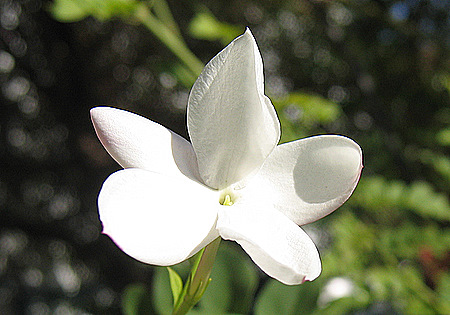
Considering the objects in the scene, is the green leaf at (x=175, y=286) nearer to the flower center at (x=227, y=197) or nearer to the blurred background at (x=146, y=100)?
the flower center at (x=227, y=197)

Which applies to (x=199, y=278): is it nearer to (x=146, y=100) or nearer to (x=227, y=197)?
(x=227, y=197)

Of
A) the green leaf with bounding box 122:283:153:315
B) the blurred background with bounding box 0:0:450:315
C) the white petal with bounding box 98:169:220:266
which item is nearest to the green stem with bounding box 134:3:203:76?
the blurred background with bounding box 0:0:450:315

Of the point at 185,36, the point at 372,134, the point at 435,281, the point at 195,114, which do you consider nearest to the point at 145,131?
the point at 195,114

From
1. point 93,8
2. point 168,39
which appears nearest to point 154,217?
point 93,8

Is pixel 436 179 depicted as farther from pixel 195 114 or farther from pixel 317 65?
pixel 195 114

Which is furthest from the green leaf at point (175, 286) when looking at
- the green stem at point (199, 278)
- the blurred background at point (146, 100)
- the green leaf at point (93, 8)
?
the blurred background at point (146, 100)

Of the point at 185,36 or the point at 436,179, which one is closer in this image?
the point at 436,179
